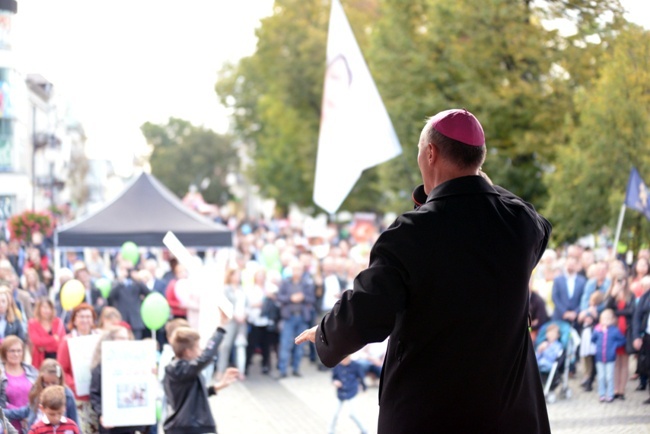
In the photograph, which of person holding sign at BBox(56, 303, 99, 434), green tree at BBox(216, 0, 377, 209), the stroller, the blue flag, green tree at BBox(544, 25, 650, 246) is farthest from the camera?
green tree at BBox(216, 0, 377, 209)

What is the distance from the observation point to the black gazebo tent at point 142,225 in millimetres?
16375

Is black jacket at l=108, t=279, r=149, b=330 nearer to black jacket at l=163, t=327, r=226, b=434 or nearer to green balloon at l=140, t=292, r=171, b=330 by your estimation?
green balloon at l=140, t=292, r=171, b=330

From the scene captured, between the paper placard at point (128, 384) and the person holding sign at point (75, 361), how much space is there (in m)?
0.34

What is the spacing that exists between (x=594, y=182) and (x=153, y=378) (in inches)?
563

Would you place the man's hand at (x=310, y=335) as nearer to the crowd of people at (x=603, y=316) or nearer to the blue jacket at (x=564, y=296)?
the crowd of people at (x=603, y=316)

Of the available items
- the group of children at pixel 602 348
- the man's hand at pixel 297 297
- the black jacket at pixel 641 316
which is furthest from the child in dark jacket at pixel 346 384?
the man's hand at pixel 297 297

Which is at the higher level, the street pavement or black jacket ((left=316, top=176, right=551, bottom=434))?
black jacket ((left=316, top=176, right=551, bottom=434))

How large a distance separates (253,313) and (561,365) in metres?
5.35

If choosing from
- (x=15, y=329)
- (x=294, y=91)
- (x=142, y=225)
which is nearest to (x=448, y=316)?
(x=15, y=329)

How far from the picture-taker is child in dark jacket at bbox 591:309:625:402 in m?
13.1

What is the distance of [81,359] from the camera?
8.58 m

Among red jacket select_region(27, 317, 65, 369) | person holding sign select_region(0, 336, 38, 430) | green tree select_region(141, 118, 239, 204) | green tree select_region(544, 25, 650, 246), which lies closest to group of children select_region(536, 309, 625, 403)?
green tree select_region(544, 25, 650, 246)

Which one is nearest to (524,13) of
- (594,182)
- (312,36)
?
(594,182)

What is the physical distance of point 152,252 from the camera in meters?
23.6
